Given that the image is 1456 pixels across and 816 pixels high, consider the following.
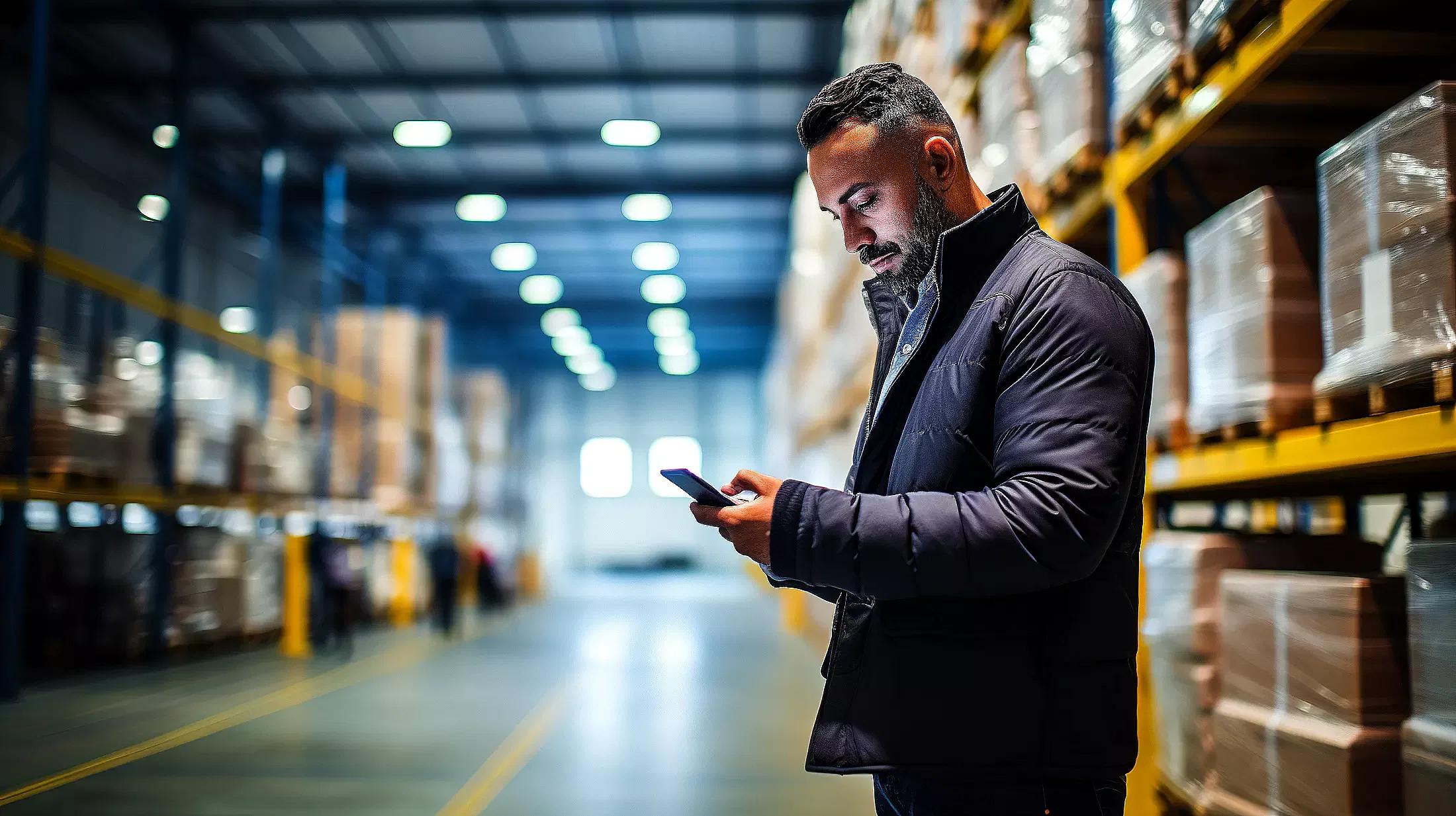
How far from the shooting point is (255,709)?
8336 mm

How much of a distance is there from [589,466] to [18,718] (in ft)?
106

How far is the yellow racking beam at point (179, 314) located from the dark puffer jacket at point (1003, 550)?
8.48 m

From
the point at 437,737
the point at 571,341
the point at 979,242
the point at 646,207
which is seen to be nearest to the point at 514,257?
the point at 646,207

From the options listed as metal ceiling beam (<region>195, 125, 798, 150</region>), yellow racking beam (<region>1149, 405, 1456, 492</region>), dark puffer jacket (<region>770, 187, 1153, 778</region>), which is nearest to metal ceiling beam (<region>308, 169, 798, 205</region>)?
metal ceiling beam (<region>195, 125, 798, 150</region>)

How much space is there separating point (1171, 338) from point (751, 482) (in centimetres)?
272

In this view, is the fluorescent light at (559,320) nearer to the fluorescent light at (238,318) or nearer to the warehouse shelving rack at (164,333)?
the fluorescent light at (238,318)

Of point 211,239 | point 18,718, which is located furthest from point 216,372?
point 211,239

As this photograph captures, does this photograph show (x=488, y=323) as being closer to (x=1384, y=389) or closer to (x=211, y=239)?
(x=211, y=239)

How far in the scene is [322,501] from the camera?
1443 centimetres

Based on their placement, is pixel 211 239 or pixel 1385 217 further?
pixel 211 239

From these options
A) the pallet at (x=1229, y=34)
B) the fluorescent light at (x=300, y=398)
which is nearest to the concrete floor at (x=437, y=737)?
the pallet at (x=1229, y=34)

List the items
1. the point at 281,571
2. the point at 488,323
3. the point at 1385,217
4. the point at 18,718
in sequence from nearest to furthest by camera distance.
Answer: the point at 1385,217 < the point at 18,718 < the point at 281,571 < the point at 488,323

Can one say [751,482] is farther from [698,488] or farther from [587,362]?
[587,362]

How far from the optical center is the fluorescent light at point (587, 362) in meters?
35.5
